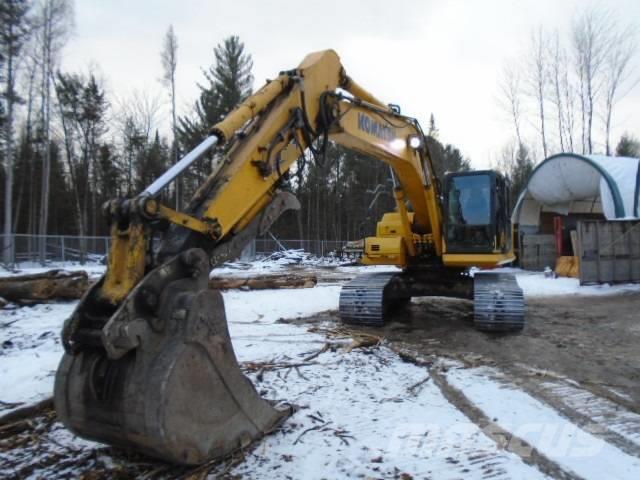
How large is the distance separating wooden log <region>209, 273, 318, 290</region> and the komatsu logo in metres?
6.69

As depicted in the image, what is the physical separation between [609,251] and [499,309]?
10.1 meters

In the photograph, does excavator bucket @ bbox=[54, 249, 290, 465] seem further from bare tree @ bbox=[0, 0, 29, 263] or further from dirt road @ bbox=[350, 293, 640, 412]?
bare tree @ bbox=[0, 0, 29, 263]

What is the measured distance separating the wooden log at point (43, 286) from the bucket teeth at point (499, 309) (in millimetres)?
7561

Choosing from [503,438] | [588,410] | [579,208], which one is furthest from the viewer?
[579,208]

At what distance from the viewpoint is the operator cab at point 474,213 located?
749cm

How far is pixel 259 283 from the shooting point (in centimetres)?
1270

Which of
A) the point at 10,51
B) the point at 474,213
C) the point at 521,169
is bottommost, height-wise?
the point at 474,213

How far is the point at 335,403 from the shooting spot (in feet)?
14.0

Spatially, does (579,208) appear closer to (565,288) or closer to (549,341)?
(565,288)

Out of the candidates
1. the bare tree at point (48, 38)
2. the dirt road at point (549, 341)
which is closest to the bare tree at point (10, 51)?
the bare tree at point (48, 38)

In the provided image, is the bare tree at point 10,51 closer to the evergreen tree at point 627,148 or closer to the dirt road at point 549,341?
the dirt road at point 549,341

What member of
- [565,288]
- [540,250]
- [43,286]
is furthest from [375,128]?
[540,250]

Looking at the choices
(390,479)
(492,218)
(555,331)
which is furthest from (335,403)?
(555,331)

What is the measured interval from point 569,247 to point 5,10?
26624mm
